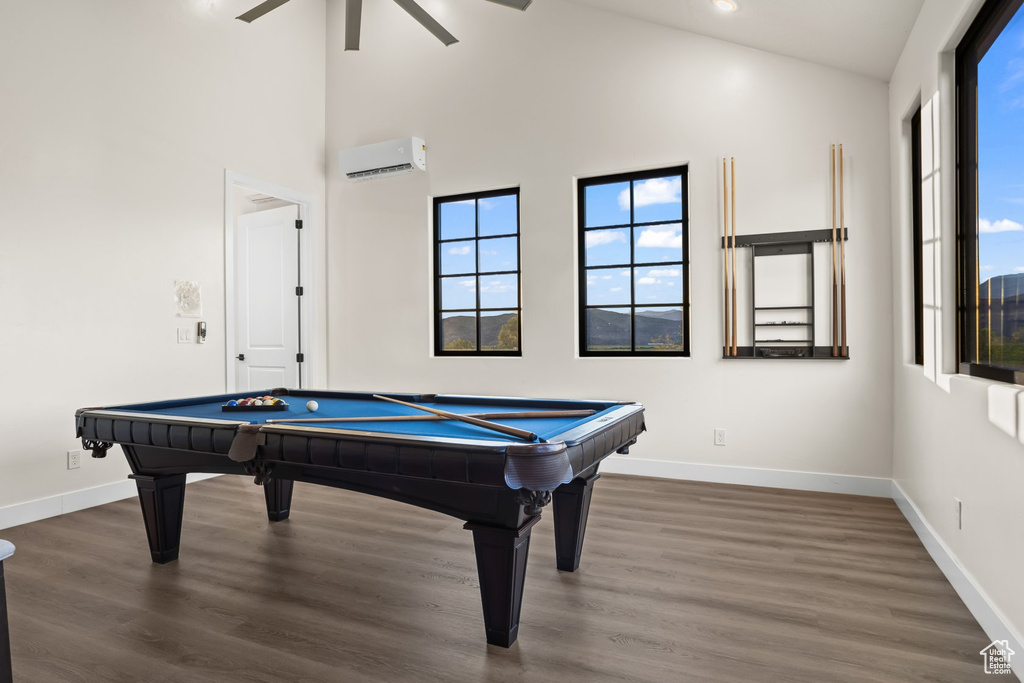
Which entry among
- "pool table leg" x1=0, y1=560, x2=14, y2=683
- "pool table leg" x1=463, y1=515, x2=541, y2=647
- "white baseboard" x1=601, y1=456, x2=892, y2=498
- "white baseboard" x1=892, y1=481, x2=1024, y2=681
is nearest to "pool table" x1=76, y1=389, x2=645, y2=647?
"pool table leg" x1=463, y1=515, x2=541, y2=647

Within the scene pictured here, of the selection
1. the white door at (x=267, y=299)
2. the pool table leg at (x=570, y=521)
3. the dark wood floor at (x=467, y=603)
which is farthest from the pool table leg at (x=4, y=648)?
the white door at (x=267, y=299)

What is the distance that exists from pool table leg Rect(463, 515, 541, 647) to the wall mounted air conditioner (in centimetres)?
391

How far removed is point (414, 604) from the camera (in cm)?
232

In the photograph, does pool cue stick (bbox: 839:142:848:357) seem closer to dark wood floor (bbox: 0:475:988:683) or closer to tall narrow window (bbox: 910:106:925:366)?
tall narrow window (bbox: 910:106:925:366)

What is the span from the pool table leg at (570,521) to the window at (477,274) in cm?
241

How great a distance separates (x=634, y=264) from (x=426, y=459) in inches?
123

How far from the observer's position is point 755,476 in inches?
163

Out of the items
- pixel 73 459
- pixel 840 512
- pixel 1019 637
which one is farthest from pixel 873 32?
pixel 73 459

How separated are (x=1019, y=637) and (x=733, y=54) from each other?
378 cm

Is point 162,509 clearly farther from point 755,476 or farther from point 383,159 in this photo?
point 755,476

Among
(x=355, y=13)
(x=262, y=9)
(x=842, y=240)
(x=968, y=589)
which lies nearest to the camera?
(x=968, y=589)

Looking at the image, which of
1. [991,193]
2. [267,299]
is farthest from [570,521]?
[267,299]

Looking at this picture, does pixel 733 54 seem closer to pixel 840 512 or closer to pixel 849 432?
pixel 849 432

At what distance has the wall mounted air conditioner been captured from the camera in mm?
5137
